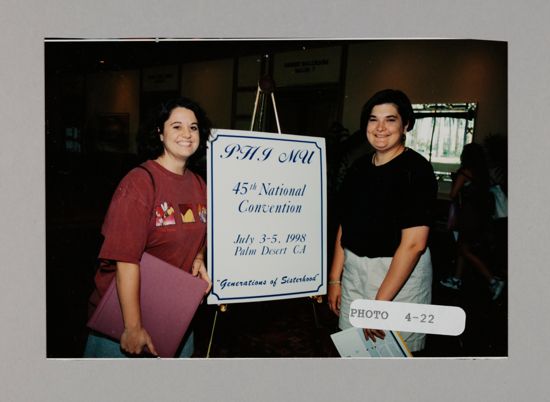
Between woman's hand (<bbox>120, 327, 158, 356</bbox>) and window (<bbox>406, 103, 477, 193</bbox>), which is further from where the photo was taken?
window (<bbox>406, 103, 477, 193</bbox>)

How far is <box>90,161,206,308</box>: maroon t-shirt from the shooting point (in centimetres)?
216

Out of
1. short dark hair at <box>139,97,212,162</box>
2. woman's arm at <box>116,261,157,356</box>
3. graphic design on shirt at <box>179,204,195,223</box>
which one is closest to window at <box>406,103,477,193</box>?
short dark hair at <box>139,97,212,162</box>

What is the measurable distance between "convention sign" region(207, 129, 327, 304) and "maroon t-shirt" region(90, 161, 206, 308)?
9 centimetres

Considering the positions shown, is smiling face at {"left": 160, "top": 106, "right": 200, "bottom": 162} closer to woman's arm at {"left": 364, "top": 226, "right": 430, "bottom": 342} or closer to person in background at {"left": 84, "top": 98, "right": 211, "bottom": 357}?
person in background at {"left": 84, "top": 98, "right": 211, "bottom": 357}

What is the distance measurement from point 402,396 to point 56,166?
7.44ft

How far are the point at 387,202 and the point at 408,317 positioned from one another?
0.64m

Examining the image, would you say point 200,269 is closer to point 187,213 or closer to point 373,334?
point 187,213

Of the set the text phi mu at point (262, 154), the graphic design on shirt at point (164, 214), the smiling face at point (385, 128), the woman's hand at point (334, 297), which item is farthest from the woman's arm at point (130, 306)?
the smiling face at point (385, 128)

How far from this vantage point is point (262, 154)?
2.44 m

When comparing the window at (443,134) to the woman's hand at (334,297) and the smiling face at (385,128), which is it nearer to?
the smiling face at (385,128)

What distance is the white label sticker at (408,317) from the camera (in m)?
2.57

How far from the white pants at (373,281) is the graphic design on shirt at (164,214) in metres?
0.94

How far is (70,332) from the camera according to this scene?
101 inches

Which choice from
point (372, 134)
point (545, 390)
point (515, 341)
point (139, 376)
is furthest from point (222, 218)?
point (545, 390)
